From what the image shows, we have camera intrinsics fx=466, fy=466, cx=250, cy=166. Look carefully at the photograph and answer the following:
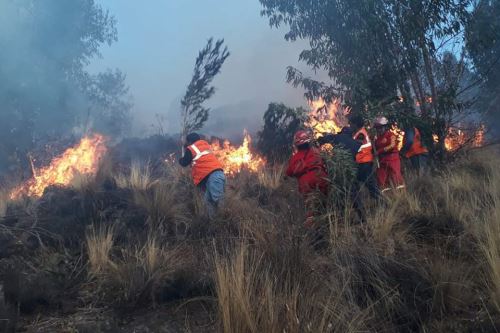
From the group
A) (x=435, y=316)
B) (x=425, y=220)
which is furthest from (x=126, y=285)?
(x=425, y=220)

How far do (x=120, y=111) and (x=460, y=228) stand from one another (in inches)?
1072

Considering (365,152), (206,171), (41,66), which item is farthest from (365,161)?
(41,66)

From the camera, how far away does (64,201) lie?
24.7 ft

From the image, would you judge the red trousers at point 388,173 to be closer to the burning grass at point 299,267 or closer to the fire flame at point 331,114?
the burning grass at point 299,267

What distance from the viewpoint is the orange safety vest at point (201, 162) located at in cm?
734

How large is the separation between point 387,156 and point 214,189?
9.97 feet

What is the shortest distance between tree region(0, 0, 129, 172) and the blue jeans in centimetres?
1102

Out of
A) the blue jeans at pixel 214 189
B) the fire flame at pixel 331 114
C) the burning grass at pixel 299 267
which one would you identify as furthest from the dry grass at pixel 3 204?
the fire flame at pixel 331 114

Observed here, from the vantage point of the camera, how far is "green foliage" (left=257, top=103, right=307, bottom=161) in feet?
36.8

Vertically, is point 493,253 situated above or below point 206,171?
below

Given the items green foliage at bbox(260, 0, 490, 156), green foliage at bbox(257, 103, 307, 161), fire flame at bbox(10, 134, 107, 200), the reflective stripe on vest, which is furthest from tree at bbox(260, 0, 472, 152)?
fire flame at bbox(10, 134, 107, 200)

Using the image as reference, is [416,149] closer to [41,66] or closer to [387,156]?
[387,156]

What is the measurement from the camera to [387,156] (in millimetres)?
7980

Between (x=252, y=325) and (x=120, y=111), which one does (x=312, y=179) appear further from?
(x=120, y=111)
